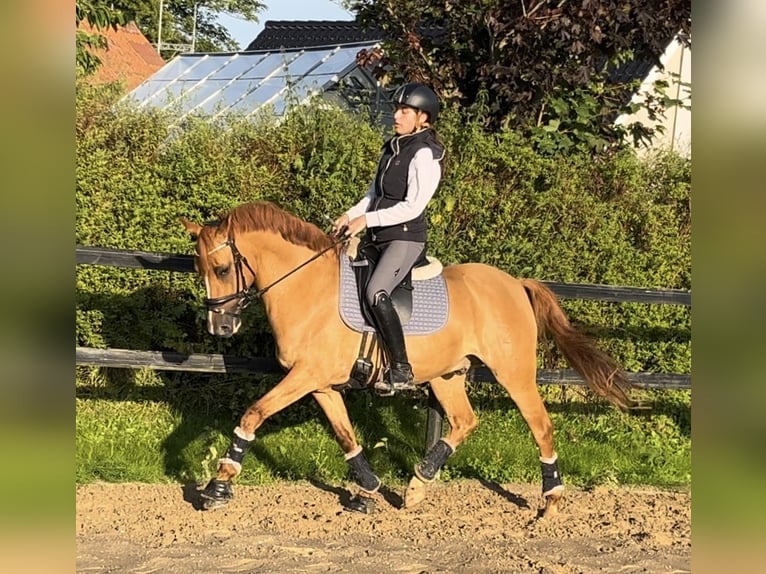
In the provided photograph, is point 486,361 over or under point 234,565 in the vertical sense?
over

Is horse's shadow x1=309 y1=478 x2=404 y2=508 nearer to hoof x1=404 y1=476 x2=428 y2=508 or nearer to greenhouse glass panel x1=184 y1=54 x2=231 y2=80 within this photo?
hoof x1=404 y1=476 x2=428 y2=508

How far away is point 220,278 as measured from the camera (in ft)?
→ 14.6

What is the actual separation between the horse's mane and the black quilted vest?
15.2 inches

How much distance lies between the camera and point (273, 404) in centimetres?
450

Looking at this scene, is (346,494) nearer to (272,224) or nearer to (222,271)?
(222,271)

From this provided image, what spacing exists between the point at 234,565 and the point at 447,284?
7.25 ft

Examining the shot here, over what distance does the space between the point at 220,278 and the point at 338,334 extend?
31.9 inches

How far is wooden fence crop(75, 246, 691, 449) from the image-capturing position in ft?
16.8

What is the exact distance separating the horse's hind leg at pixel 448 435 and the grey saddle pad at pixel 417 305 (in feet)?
2.43

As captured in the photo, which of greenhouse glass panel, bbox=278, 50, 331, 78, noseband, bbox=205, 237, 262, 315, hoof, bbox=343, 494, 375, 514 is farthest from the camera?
greenhouse glass panel, bbox=278, 50, 331, 78

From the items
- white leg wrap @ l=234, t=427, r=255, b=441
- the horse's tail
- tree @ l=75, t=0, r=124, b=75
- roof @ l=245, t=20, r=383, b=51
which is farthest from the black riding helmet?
roof @ l=245, t=20, r=383, b=51

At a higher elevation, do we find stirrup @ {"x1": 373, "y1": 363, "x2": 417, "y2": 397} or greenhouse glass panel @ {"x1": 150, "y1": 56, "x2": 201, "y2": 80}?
greenhouse glass panel @ {"x1": 150, "y1": 56, "x2": 201, "y2": 80}
